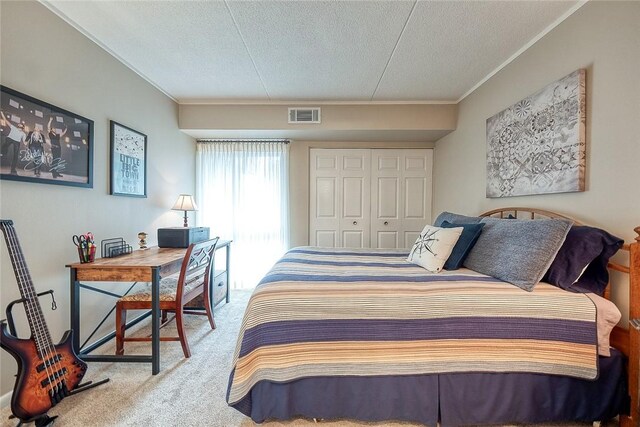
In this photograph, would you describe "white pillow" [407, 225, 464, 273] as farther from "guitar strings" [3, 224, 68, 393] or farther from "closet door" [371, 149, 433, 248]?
"guitar strings" [3, 224, 68, 393]

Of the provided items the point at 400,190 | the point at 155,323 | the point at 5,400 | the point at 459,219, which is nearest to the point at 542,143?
the point at 459,219

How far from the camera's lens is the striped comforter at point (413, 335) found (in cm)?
136

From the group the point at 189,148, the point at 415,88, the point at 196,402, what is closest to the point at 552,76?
the point at 415,88

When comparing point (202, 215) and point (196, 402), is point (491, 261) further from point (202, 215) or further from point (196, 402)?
point (202, 215)

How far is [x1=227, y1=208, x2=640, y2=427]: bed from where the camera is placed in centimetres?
136

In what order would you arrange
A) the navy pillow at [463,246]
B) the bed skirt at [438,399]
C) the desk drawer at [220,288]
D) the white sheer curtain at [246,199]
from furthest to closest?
the white sheer curtain at [246,199] → the desk drawer at [220,288] → the navy pillow at [463,246] → the bed skirt at [438,399]

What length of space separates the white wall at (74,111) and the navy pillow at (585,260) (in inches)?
122

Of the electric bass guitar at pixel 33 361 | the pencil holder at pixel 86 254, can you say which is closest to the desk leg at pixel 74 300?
the pencil holder at pixel 86 254

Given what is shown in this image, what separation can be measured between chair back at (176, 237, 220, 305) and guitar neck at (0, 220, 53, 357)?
2.48ft

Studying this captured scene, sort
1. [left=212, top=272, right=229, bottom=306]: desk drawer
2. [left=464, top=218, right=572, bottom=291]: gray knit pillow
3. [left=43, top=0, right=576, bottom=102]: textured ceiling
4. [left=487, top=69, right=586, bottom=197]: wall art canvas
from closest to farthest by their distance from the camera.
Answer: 1. [left=464, top=218, right=572, bottom=291]: gray knit pillow
2. [left=487, top=69, right=586, bottom=197]: wall art canvas
3. [left=43, top=0, right=576, bottom=102]: textured ceiling
4. [left=212, top=272, right=229, bottom=306]: desk drawer

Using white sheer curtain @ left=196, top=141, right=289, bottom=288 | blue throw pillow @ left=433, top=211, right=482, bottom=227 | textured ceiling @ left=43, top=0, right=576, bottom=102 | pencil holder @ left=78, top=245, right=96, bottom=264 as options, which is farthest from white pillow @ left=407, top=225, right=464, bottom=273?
pencil holder @ left=78, top=245, right=96, bottom=264

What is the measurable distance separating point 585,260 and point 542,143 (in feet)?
3.06

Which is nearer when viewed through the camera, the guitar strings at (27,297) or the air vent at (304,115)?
the guitar strings at (27,297)

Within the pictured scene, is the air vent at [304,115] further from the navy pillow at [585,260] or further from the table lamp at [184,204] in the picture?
the navy pillow at [585,260]
